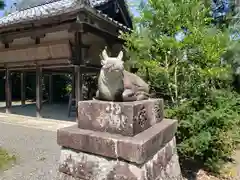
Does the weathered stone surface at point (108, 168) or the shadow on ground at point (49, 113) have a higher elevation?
the weathered stone surface at point (108, 168)

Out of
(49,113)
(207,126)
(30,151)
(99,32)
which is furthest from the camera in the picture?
(49,113)

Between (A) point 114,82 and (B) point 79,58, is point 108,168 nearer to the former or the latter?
(A) point 114,82

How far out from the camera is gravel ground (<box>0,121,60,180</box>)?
3021mm

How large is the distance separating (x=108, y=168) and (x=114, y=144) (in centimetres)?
25

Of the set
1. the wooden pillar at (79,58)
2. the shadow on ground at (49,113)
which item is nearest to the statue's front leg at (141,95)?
the wooden pillar at (79,58)

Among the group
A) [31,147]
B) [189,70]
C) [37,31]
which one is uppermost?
[37,31]

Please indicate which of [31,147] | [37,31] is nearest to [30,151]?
Result: [31,147]

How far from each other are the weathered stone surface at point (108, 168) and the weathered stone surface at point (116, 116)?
278 millimetres

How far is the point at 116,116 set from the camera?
1.87 m

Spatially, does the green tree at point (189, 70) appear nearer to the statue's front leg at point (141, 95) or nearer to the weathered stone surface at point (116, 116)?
the statue's front leg at point (141, 95)

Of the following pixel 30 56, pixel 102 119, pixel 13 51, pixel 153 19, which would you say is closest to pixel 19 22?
pixel 30 56

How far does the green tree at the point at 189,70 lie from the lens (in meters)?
3.00

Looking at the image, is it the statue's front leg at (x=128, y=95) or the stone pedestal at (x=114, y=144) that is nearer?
the stone pedestal at (x=114, y=144)

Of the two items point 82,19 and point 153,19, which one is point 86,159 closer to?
point 153,19
